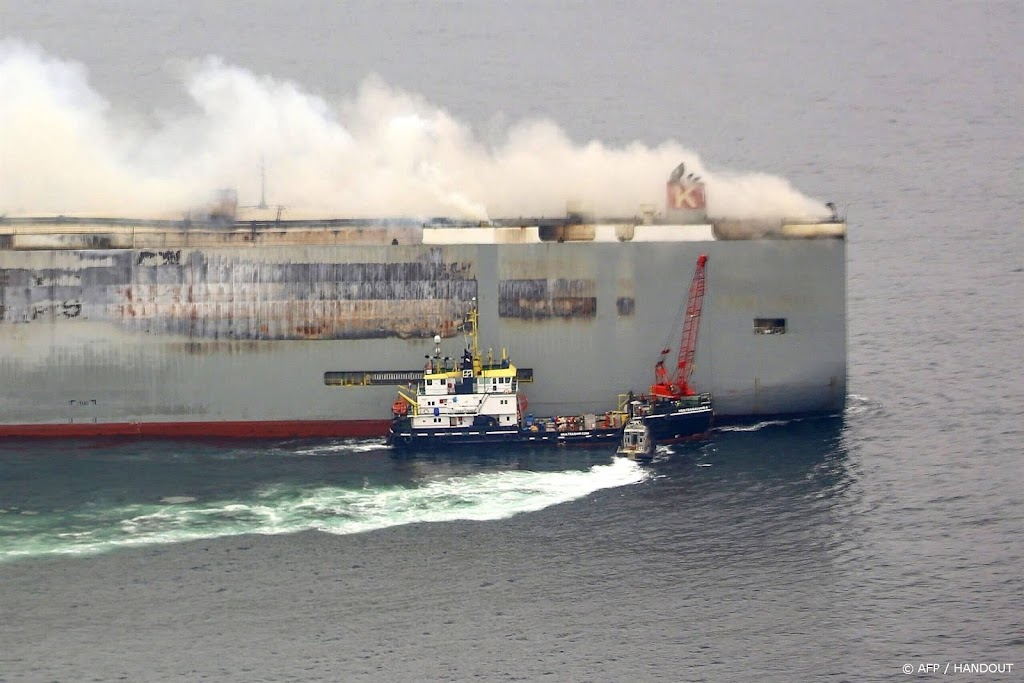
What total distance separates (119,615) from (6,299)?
28.3 meters

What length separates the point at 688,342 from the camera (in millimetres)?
72750

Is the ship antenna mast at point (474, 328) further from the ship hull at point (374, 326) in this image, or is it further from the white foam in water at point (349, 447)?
the white foam in water at point (349, 447)

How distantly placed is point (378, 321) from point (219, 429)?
8.63 meters

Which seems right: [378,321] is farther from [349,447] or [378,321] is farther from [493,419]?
[493,419]

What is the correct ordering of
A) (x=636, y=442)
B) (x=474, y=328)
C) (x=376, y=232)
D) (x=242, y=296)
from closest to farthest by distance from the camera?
1. (x=636, y=442)
2. (x=474, y=328)
3. (x=242, y=296)
4. (x=376, y=232)

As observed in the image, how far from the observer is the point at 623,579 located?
2058 inches

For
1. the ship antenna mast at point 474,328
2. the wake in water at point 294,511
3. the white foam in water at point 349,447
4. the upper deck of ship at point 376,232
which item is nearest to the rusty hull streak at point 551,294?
the ship antenna mast at point 474,328

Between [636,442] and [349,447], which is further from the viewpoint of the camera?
[349,447]

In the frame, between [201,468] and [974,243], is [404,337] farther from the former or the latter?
[974,243]

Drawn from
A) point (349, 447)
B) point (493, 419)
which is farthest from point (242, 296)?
point (493, 419)

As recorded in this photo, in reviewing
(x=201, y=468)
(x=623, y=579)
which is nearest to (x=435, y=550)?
(x=623, y=579)

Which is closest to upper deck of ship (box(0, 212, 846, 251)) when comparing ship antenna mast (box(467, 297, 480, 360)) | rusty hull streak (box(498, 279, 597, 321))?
rusty hull streak (box(498, 279, 597, 321))

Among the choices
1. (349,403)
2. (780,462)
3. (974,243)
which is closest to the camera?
(780,462)

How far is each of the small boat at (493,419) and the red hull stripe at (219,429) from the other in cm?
317
